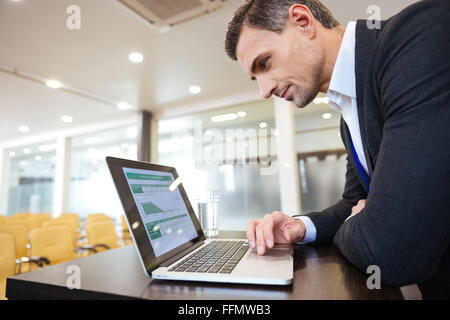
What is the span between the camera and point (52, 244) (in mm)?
2334

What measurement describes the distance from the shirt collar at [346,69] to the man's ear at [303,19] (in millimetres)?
123

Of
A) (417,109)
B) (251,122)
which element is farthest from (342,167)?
(417,109)

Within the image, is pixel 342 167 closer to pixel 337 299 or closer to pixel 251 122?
pixel 251 122

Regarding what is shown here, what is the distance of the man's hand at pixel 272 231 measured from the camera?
563 millimetres

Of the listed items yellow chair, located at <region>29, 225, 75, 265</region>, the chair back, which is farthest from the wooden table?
yellow chair, located at <region>29, 225, 75, 265</region>

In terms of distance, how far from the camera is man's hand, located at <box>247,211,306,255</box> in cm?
56

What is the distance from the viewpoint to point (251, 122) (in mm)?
4594

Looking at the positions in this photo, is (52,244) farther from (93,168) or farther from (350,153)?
(93,168)

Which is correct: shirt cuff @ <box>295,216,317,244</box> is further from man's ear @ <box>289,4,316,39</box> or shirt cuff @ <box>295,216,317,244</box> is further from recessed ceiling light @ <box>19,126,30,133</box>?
recessed ceiling light @ <box>19,126,30,133</box>

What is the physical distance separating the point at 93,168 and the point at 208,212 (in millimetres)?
5982

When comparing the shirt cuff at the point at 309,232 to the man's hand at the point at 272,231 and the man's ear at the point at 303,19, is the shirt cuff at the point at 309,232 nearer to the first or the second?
the man's hand at the point at 272,231

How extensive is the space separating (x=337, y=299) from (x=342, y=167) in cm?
396

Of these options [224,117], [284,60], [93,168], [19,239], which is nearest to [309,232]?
[284,60]

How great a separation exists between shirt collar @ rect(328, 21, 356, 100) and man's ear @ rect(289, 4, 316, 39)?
0.12 m
